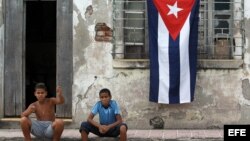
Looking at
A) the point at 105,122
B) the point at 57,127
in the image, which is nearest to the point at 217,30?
the point at 105,122

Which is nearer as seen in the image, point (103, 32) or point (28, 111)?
point (28, 111)

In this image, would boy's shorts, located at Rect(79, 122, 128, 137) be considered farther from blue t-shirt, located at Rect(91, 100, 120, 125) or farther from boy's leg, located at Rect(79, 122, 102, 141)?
blue t-shirt, located at Rect(91, 100, 120, 125)

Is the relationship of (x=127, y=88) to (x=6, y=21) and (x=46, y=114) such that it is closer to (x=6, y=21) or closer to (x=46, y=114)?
(x=46, y=114)

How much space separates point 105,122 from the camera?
7.69m

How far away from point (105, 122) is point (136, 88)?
4.63ft

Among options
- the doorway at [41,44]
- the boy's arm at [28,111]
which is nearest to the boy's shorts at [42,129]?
the boy's arm at [28,111]

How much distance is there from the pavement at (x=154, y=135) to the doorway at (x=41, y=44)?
3047 mm

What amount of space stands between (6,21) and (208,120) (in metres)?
3.88

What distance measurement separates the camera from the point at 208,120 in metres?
8.86

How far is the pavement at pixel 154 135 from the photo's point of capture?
7871mm

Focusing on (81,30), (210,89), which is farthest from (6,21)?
(210,89)

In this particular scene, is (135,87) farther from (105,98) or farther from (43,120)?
(43,120)

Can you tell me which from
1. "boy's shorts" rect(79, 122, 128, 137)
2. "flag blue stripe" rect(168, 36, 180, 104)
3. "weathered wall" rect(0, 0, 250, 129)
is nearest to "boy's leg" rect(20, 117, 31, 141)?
"boy's shorts" rect(79, 122, 128, 137)

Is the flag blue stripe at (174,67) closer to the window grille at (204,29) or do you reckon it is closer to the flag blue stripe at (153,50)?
the flag blue stripe at (153,50)
